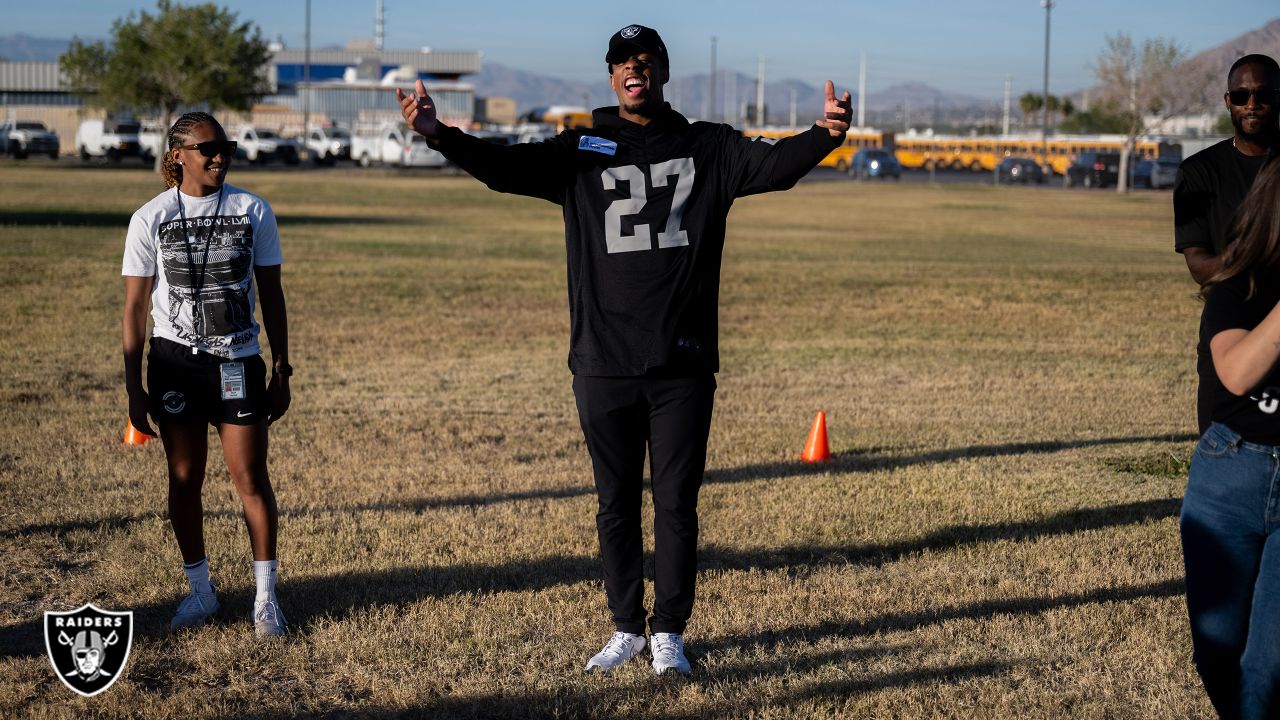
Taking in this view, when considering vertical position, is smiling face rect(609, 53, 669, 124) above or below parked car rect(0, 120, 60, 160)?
below

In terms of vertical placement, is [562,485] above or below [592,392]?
below

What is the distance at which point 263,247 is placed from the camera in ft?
16.3

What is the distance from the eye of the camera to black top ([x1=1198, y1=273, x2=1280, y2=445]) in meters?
3.21

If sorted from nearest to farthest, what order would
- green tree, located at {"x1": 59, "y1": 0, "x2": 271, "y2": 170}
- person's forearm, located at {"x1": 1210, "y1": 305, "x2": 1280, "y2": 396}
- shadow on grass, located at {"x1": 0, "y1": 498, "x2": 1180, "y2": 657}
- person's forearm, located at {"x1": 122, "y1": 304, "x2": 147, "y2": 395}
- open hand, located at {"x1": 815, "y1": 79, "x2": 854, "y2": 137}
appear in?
1. person's forearm, located at {"x1": 1210, "y1": 305, "x2": 1280, "y2": 396}
2. open hand, located at {"x1": 815, "y1": 79, "x2": 854, "y2": 137}
3. person's forearm, located at {"x1": 122, "y1": 304, "x2": 147, "y2": 395}
4. shadow on grass, located at {"x1": 0, "y1": 498, "x2": 1180, "y2": 657}
5. green tree, located at {"x1": 59, "y1": 0, "x2": 271, "y2": 170}

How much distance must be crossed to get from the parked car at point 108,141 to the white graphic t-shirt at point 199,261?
62.9 m

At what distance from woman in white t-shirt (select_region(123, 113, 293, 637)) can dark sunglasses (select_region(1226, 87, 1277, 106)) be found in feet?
11.4

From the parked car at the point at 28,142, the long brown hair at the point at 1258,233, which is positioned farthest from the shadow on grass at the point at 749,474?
the parked car at the point at 28,142

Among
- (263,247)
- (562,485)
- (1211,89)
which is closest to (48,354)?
(562,485)

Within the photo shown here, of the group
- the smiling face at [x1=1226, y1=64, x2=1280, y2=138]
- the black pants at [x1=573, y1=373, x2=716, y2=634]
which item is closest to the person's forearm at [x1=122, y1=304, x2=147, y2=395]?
the black pants at [x1=573, y1=373, x2=716, y2=634]

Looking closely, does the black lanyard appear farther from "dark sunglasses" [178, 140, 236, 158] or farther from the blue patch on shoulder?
the blue patch on shoulder

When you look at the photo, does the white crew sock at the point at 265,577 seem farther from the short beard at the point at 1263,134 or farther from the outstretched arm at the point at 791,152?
the short beard at the point at 1263,134

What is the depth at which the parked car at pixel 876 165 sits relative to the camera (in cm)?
6844

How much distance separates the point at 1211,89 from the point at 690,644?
2726 inches

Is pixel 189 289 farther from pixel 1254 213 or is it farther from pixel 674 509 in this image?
pixel 1254 213
